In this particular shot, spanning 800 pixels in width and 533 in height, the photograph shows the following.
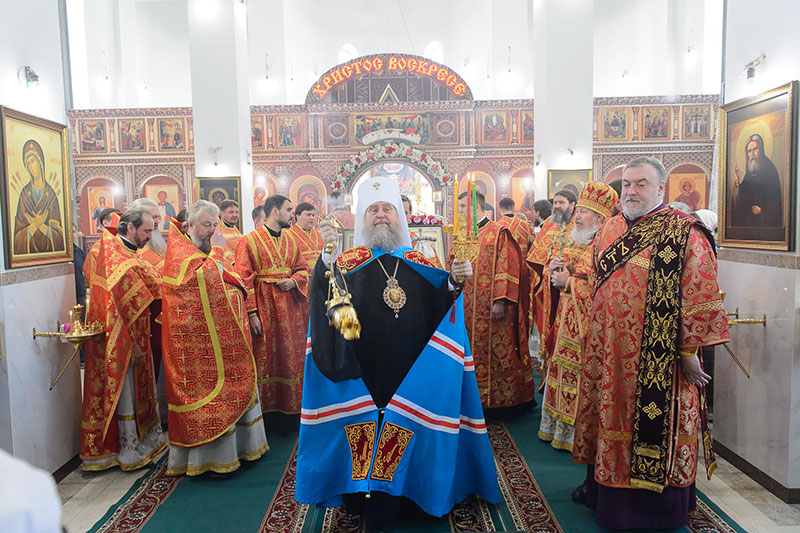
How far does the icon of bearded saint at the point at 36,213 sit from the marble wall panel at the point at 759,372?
4.78 m

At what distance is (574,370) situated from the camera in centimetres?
386

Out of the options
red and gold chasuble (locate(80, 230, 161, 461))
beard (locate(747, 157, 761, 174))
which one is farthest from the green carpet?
beard (locate(747, 157, 761, 174))

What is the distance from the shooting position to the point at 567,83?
10570 mm

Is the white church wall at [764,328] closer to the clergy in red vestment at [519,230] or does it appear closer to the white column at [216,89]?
the clergy in red vestment at [519,230]

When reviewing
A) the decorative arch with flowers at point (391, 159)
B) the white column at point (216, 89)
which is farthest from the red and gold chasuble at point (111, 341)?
the decorative arch with flowers at point (391, 159)

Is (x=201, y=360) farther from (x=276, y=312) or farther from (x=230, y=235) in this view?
(x=230, y=235)

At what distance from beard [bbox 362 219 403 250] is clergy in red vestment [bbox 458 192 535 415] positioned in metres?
1.69

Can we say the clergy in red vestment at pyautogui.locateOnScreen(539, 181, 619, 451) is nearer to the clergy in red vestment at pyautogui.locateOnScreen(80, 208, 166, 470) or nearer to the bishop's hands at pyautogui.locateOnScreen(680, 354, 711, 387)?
the bishop's hands at pyautogui.locateOnScreen(680, 354, 711, 387)

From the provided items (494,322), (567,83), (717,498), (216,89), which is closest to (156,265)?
(494,322)

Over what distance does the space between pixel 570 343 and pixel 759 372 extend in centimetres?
117

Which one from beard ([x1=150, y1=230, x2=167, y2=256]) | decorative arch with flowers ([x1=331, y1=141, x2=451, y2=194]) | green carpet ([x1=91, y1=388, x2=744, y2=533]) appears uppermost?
decorative arch with flowers ([x1=331, y1=141, x2=451, y2=194])

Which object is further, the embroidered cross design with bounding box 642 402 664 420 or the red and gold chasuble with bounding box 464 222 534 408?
the red and gold chasuble with bounding box 464 222 534 408

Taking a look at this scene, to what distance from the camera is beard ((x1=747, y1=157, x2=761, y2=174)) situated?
3.52m

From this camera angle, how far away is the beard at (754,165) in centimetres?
352
